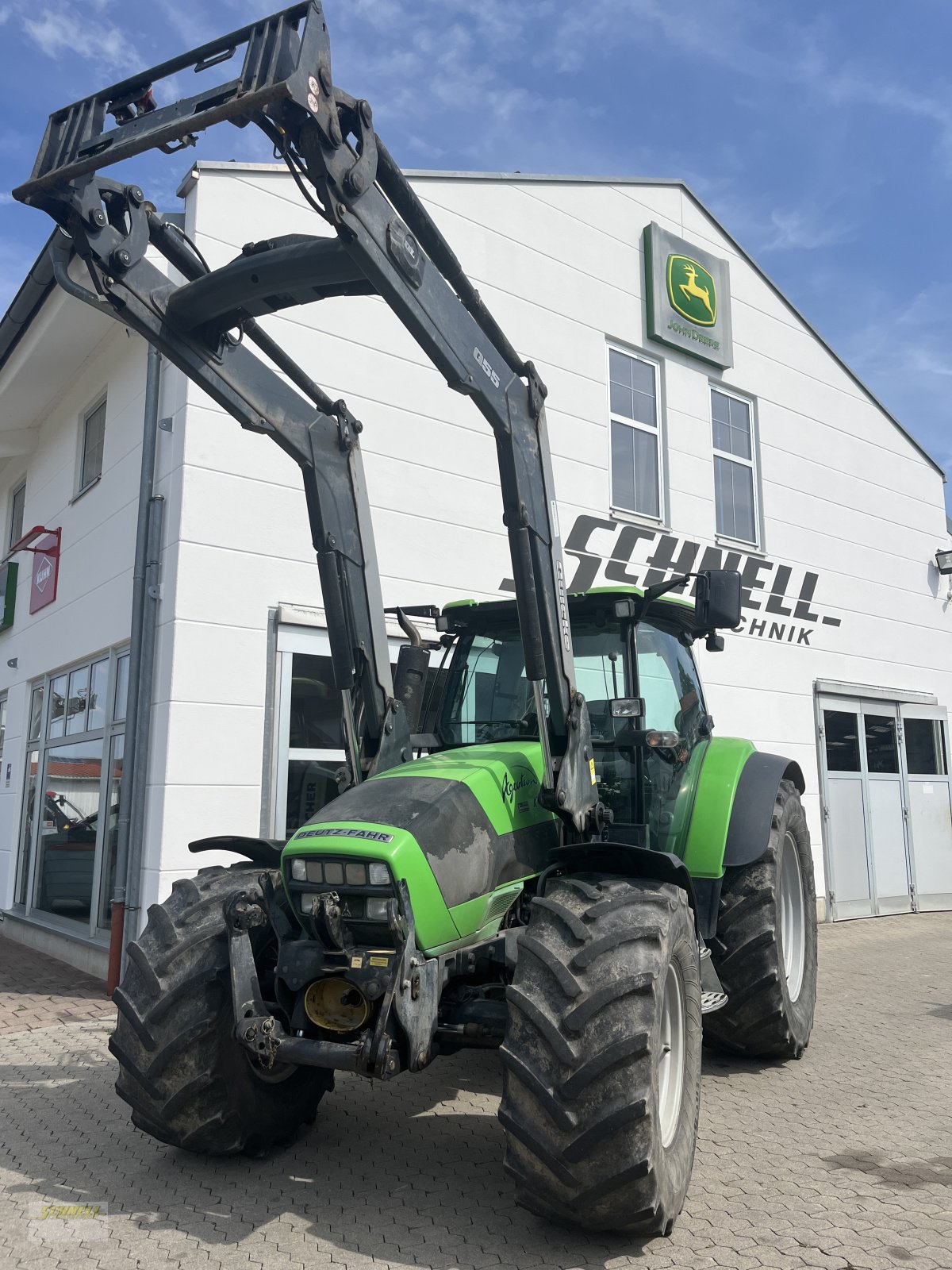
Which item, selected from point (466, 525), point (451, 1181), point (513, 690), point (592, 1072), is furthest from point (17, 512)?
point (592, 1072)

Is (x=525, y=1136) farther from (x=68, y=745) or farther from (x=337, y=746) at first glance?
(x=68, y=745)

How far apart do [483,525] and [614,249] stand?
157 inches

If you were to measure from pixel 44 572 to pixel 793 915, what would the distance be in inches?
327

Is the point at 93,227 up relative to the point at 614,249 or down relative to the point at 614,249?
down

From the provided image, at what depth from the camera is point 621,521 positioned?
10.7 meters

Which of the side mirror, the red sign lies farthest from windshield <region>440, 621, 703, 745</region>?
the red sign

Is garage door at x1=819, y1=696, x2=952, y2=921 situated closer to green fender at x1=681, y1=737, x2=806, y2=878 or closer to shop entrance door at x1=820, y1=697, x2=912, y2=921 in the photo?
shop entrance door at x1=820, y1=697, x2=912, y2=921

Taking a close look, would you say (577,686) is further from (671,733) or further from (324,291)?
(324,291)

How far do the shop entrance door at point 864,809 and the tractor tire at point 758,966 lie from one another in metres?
6.66

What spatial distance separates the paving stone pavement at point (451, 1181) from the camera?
3295 mm

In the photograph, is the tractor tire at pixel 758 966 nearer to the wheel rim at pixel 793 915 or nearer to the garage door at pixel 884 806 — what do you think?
the wheel rim at pixel 793 915

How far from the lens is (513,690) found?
5133 mm

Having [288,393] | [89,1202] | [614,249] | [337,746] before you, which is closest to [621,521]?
[614,249]

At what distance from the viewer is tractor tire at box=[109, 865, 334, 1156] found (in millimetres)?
3789
